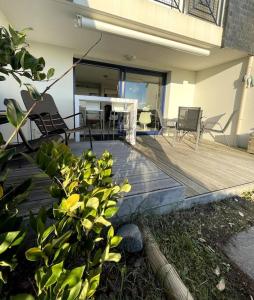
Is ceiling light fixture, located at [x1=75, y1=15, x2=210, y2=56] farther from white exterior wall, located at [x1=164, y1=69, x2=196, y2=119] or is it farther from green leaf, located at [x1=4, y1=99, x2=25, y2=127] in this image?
green leaf, located at [x1=4, y1=99, x2=25, y2=127]

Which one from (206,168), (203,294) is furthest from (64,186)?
(206,168)

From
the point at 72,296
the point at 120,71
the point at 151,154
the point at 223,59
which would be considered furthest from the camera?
the point at 120,71

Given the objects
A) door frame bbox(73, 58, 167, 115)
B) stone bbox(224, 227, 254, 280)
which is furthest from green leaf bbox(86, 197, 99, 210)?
door frame bbox(73, 58, 167, 115)

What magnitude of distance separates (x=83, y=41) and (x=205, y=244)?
4387mm

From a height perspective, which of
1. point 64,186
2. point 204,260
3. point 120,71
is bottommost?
point 204,260

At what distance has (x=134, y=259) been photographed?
1375mm

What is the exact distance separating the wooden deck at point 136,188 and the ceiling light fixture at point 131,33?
2.29 metres

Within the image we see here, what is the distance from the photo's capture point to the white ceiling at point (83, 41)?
296 centimetres

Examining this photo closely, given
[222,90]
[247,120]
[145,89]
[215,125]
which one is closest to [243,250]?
[247,120]

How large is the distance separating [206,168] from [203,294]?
7.53ft

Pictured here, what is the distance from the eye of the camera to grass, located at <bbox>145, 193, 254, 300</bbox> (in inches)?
49.7

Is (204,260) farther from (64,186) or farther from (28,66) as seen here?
(28,66)

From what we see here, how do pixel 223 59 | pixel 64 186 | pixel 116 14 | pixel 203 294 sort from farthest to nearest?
pixel 223 59 → pixel 116 14 → pixel 203 294 → pixel 64 186

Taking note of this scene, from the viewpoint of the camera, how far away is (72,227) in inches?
28.2
